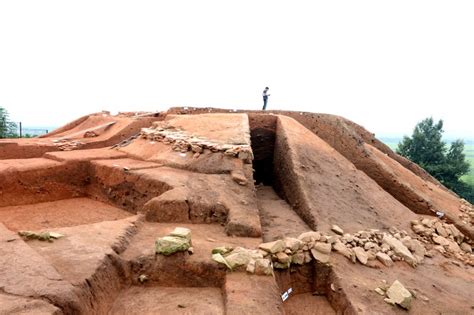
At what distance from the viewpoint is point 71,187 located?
7.02 m

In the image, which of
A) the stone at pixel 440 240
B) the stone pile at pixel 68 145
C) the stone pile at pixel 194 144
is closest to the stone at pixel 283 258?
the stone pile at pixel 194 144

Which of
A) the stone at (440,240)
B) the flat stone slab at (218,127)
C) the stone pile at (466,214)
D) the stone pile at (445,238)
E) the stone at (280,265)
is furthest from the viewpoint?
the stone pile at (466,214)

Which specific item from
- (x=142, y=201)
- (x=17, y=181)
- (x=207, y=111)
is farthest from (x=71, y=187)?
(x=207, y=111)

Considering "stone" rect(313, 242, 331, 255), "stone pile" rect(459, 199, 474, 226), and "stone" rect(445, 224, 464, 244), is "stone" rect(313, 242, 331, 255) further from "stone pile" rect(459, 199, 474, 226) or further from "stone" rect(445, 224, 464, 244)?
"stone pile" rect(459, 199, 474, 226)

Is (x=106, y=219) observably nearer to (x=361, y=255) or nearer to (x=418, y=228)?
(x=361, y=255)

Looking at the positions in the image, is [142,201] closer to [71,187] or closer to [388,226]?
[71,187]

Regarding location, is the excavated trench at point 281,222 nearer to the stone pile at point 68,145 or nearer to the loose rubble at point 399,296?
the loose rubble at point 399,296

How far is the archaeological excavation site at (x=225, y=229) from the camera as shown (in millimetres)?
3213

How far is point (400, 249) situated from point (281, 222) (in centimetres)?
206

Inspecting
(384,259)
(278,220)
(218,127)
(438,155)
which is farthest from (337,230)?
(438,155)

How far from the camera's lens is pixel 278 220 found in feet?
20.6

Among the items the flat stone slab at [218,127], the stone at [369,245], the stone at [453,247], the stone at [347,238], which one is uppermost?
the flat stone slab at [218,127]

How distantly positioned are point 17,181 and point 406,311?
692 cm

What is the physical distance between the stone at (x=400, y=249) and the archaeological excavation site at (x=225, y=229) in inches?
0.8
